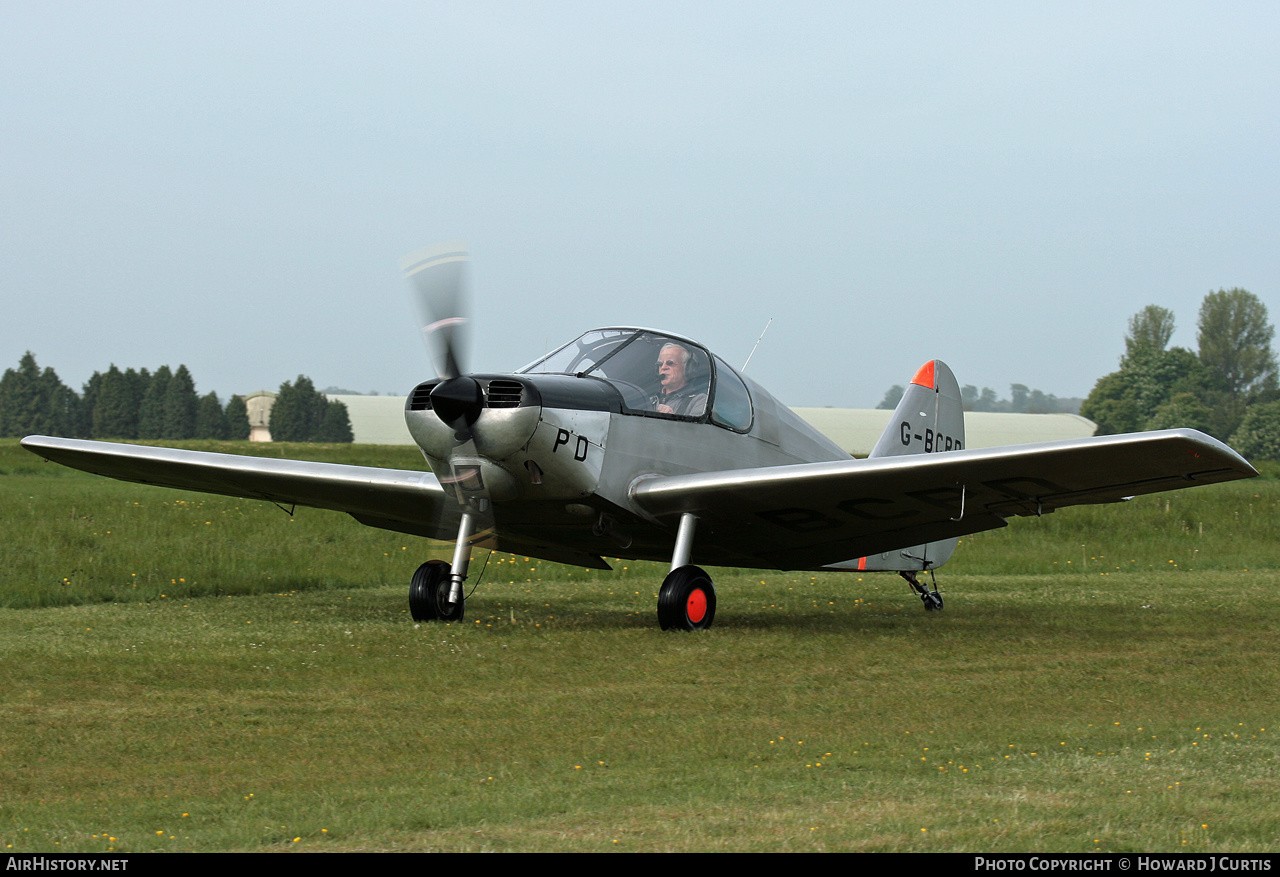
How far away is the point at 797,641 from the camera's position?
9.20 meters

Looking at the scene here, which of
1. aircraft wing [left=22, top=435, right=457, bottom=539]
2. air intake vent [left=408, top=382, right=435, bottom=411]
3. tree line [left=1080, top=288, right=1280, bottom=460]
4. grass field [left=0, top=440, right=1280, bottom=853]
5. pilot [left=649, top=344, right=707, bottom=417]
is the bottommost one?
grass field [left=0, top=440, right=1280, bottom=853]

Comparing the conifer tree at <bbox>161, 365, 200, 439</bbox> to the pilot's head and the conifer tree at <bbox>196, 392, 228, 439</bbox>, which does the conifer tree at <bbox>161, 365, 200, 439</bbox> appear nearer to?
the conifer tree at <bbox>196, 392, 228, 439</bbox>

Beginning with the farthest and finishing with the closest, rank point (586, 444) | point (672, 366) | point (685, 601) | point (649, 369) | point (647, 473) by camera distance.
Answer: point (672, 366)
point (649, 369)
point (647, 473)
point (685, 601)
point (586, 444)

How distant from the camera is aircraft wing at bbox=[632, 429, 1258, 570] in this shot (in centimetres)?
828

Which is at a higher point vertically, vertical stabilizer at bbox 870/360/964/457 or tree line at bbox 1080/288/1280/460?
tree line at bbox 1080/288/1280/460

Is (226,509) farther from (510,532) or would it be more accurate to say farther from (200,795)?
(200,795)

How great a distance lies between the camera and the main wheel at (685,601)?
366 inches

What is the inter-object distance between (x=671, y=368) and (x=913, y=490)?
2227mm

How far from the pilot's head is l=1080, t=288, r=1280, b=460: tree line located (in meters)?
95.8

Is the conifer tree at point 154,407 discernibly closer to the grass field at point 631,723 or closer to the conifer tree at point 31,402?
the conifer tree at point 31,402

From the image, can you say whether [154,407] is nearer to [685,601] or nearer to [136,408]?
[136,408]

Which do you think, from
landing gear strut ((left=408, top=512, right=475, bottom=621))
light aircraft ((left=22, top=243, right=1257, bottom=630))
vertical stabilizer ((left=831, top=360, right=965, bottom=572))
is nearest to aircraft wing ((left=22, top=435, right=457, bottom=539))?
light aircraft ((left=22, top=243, right=1257, bottom=630))

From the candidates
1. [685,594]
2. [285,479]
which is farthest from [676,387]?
[285,479]

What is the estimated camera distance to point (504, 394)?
8602 millimetres
